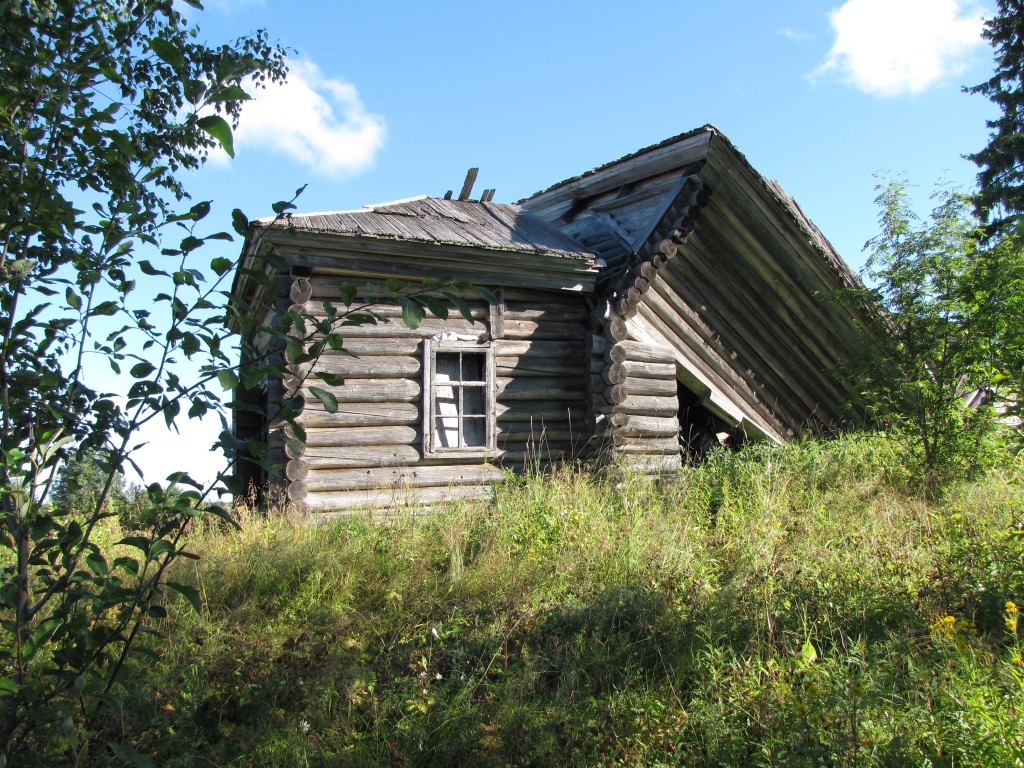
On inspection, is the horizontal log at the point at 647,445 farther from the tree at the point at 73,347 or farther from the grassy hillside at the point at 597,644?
the tree at the point at 73,347

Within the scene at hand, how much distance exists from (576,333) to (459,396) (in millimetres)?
1794

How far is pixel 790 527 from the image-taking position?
673 cm

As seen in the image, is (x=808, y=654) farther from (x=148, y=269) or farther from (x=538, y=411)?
(x=538, y=411)

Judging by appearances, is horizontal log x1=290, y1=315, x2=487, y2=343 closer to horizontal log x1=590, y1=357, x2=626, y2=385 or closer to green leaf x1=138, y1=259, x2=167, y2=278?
horizontal log x1=590, y1=357, x2=626, y2=385

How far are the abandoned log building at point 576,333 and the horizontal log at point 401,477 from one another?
0.02 metres

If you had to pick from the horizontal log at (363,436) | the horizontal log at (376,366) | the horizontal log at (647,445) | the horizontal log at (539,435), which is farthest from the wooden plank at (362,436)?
the horizontal log at (647,445)

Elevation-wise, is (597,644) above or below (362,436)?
below

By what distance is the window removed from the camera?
880 cm

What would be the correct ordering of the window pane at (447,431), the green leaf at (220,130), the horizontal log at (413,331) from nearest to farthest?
1. the green leaf at (220,130)
2. the horizontal log at (413,331)
3. the window pane at (447,431)

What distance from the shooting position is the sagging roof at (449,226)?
330 inches

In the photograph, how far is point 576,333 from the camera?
983cm

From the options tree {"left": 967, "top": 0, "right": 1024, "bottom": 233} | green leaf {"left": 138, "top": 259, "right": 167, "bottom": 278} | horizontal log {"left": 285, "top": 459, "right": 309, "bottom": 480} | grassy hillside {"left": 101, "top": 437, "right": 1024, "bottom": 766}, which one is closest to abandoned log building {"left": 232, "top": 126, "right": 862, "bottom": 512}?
horizontal log {"left": 285, "top": 459, "right": 309, "bottom": 480}

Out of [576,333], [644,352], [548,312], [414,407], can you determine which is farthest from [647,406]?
[414,407]

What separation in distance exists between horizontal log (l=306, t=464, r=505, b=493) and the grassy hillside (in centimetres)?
118
